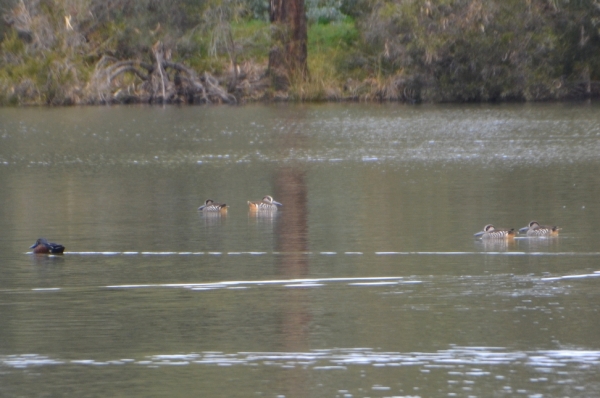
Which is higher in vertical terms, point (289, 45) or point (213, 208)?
point (289, 45)

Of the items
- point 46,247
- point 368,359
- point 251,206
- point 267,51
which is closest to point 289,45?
point 267,51

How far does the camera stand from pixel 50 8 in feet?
142

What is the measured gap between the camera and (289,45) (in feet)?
148

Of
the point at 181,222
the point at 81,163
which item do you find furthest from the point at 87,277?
the point at 81,163

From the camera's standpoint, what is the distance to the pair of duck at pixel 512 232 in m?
12.6

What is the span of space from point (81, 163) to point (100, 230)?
29.1ft

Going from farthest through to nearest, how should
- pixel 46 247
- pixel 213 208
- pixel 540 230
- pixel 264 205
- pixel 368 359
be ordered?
pixel 264 205 < pixel 213 208 < pixel 540 230 < pixel 46 247 < pixel 368 359

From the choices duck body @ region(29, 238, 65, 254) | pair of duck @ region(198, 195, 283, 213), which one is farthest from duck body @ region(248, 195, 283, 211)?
duck body @ region(29, 238, 65, 254)

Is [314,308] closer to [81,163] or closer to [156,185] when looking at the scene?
[156,185]

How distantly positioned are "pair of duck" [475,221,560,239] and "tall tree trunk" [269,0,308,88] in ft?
107

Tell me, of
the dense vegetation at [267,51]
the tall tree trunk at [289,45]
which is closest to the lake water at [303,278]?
the dense vegetation at [267,51]

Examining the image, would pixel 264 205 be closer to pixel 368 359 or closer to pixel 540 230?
pixel 540 230

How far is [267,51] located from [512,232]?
111 ft

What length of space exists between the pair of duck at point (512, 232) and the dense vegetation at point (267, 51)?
2941cm
